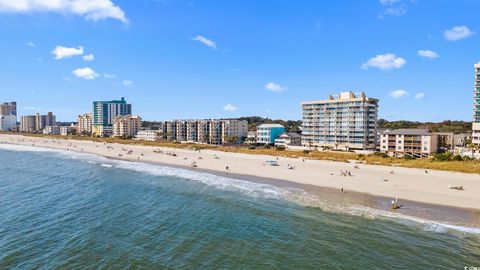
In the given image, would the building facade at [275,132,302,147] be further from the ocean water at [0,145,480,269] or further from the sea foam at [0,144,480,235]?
the ocean water at [0,145,480,269]

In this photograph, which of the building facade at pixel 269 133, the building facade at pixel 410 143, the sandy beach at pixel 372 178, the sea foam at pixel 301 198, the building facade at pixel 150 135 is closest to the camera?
the sea foam at pixel 301 198

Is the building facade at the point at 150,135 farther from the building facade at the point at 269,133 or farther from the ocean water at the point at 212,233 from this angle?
the ocean water at the point at 212,233

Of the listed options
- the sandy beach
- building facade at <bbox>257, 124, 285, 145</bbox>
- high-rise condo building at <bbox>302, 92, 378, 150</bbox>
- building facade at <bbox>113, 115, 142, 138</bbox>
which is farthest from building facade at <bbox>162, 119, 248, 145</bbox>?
the sandy beach

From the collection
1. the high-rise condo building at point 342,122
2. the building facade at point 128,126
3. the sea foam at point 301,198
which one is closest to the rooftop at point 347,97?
the high-rise condo building at point 342,122

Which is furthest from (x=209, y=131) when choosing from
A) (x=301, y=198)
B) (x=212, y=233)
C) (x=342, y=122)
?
(x=212, y=233)

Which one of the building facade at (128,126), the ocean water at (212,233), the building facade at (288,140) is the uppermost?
the building facade at (128,126)

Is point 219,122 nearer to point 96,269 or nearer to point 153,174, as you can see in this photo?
point 153,174

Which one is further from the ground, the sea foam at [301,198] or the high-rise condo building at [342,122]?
the high-rise condo building at [342,122]

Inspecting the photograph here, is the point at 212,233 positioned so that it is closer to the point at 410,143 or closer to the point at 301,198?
the point at 301,198
